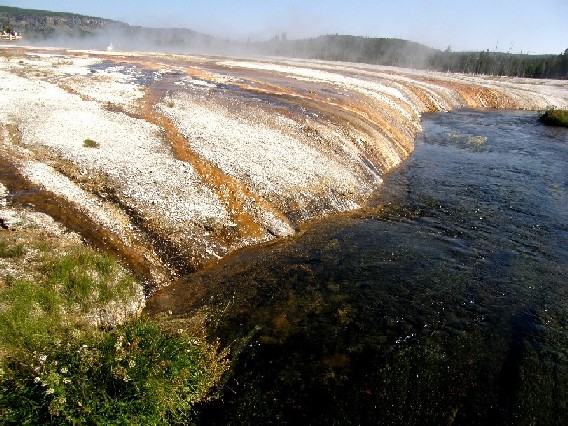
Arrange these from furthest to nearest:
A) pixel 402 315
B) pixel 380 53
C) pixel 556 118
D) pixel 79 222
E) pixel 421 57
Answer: pixel 380 53 → pixel 421 57 → pixel 556 118 → pixel 79 222 → pixel 402 315

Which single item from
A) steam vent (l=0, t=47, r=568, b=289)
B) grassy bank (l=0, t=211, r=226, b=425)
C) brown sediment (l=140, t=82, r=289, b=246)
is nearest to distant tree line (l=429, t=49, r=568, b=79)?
steam vent (l=0, t=47, r=568, b=289)

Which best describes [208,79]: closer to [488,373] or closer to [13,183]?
[13,183]

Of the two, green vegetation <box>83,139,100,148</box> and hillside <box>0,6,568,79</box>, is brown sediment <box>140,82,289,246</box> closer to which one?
green vegetation <box>83,139,100,148</box>

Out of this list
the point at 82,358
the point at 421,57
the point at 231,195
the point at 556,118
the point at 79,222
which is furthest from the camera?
the point at 421,57

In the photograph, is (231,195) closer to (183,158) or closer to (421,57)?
(183,158)

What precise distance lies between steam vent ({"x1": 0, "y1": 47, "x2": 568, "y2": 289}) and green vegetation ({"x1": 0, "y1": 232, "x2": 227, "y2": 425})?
276 centimetres

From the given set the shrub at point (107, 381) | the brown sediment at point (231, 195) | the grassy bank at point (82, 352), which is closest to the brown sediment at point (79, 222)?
the grassy bank at point (82, 352)

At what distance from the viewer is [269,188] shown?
20.4m

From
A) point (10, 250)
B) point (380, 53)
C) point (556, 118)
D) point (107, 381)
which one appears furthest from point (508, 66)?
point (107, 381)

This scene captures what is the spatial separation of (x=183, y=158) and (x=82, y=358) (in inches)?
590

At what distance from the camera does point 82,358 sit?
7.96 meters

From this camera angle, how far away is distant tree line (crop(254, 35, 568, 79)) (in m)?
117

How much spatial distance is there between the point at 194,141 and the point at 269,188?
659 centimetres

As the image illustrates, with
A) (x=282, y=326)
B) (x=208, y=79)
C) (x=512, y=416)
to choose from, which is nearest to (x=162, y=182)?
(x=282, y=326)
